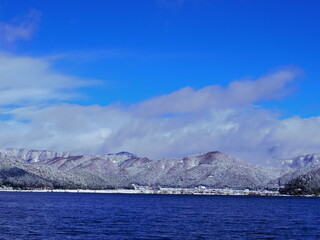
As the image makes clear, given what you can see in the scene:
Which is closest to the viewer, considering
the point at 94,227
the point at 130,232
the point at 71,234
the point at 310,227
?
the point at 71,234

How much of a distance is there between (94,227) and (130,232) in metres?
12.8

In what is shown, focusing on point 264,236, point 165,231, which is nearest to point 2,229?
point 165,231

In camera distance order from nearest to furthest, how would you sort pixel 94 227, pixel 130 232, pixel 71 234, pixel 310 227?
pixel 71 234 → pixel 130 232 → pixel 94 227 → pixel 310 227

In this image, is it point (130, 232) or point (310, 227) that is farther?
point (310, 227)

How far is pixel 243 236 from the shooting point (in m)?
110

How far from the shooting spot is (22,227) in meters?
117

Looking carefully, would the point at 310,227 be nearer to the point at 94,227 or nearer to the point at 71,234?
the point at 94,227

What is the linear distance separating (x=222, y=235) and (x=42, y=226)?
1750 inches

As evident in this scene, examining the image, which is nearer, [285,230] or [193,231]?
[193,231]

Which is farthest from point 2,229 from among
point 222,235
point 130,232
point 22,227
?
point 222,235

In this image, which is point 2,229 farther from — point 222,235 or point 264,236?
point 264,236

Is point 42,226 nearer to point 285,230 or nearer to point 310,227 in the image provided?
point 285,230

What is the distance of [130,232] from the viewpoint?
115m

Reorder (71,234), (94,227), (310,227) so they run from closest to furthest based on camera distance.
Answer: (71,234) < (94,227) < (310,227)
